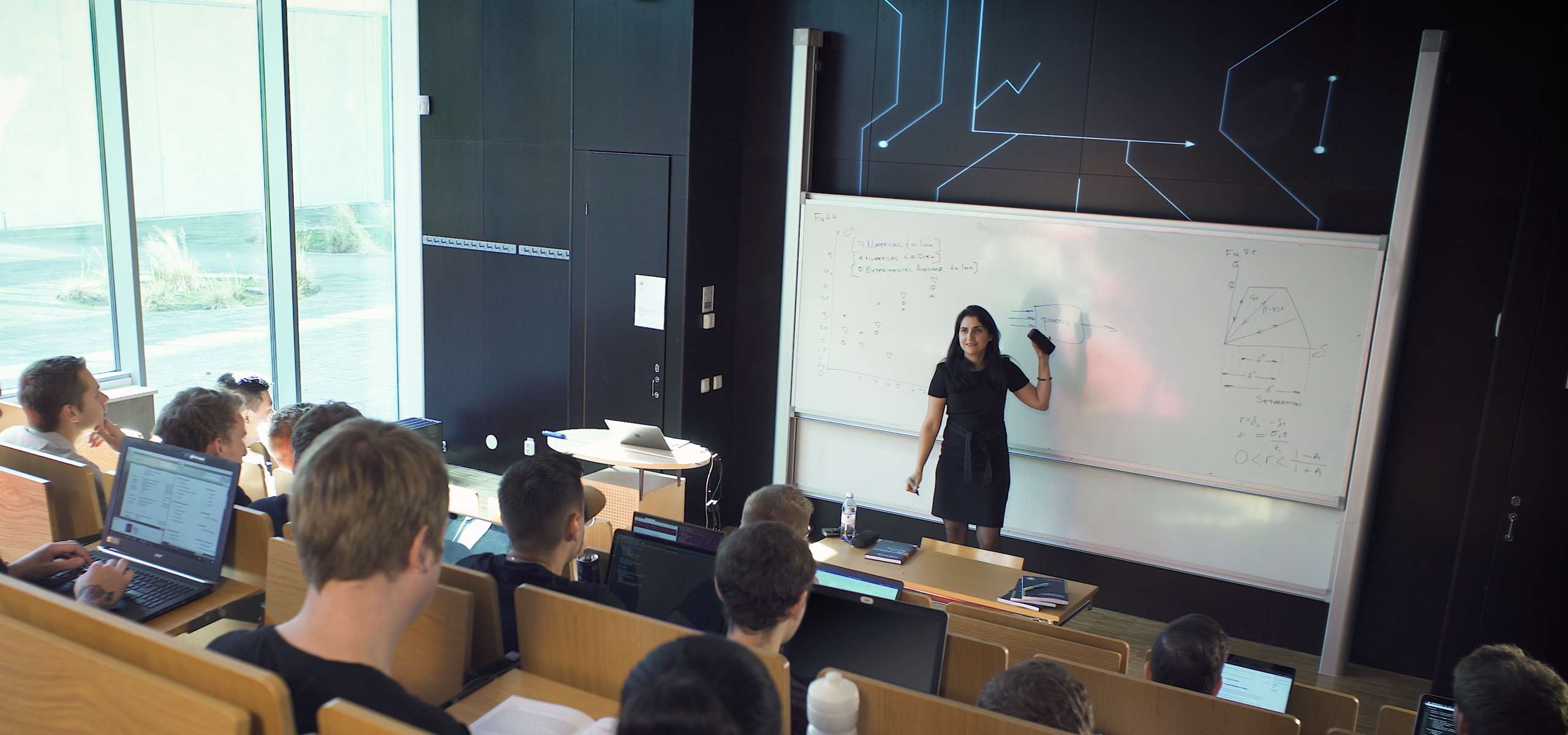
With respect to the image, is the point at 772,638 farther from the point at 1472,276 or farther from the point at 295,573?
the point at 1472,276

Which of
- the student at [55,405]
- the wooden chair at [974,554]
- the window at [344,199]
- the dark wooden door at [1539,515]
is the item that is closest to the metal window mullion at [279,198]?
the window at [344,199]

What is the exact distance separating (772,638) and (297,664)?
921mm

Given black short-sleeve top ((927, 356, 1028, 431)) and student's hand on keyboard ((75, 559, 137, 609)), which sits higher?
black short-sleeve top ((927, 356, 1028, 431))

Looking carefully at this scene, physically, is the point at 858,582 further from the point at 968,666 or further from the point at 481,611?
the point at 481,611

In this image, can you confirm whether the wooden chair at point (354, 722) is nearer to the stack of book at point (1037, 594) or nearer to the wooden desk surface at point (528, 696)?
the wooden desk surface at point (528, 696)

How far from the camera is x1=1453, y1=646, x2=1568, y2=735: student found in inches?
87.9

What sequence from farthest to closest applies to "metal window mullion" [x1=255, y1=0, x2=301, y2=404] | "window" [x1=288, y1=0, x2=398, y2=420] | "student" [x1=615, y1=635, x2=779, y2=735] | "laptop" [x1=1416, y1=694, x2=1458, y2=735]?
"window" [x1=288, y1=0, x2=398, y2=420] → "metal window mullion" [x1=255, y1=0, x2=301, y2=404] → "laptop" [x1=1416, y1=694, x2=1458, y2=735] → "student" [x1=615, y1=635, x2=779, y2=735]

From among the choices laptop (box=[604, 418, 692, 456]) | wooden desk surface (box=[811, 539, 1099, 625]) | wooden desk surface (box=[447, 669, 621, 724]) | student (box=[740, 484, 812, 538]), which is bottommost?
wooden desk surface (box=[811, 539, 1099, 625])

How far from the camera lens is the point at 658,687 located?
3.70 ft

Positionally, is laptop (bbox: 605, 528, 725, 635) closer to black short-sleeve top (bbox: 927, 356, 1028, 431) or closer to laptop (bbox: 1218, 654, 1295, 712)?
laptop (bbox: 1218, 654, 1295, 712)

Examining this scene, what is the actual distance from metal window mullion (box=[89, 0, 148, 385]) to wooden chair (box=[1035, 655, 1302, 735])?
5475 millimetres

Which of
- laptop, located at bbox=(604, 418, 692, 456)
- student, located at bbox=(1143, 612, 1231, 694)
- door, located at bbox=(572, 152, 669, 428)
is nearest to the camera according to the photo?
student, located at bbox=(1143, 612, 1231, 694)

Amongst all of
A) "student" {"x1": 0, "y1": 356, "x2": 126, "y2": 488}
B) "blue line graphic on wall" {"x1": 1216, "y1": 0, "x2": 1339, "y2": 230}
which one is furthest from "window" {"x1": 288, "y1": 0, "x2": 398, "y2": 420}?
"blue line graphic on wall" {"x1": 1216, "y1": 0, "x2": 1339, "y2": 230}

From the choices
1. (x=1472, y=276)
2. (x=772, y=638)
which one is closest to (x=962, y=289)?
(x=1472, y=276)
